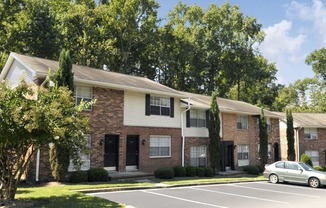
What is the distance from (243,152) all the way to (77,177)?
17.8m

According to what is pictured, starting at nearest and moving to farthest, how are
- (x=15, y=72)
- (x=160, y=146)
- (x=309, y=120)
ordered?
(x=15, y=72)
(x=160, y=146)
(x=309, y=120)

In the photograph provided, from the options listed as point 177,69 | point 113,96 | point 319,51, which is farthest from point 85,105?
point 319,51

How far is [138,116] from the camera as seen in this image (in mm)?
21641

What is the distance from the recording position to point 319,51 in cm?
6041

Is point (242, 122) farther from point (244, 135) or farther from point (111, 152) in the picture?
point (111, 152)

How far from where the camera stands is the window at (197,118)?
2578cm

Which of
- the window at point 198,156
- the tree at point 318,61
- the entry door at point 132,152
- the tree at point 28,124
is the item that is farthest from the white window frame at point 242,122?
the tree at point 318,61

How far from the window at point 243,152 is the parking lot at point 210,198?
1299 centimetres

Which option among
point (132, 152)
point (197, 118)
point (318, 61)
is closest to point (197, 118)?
point (197, 118)

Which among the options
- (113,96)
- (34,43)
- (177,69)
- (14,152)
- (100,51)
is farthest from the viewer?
(177,69)

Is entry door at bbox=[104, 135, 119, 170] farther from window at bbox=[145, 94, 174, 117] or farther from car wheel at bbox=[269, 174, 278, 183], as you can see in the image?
car wheel at bbox=[269, 174, 278, 183]

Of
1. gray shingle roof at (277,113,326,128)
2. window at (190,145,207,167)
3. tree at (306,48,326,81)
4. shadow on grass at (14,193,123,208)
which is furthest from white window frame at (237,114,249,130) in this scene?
tree at (306,48,326,81)

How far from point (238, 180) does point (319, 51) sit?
1901 inches

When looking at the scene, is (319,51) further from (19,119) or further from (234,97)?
(19,119)
